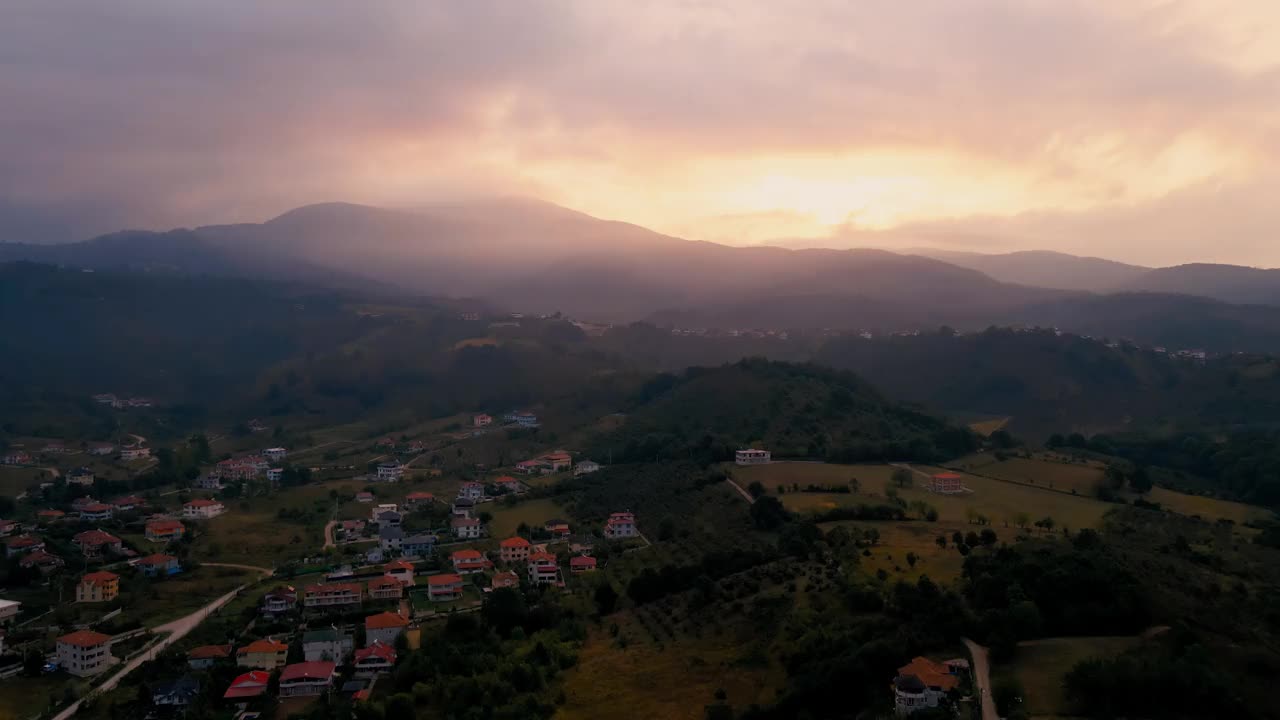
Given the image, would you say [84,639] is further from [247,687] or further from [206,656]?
[247,687]

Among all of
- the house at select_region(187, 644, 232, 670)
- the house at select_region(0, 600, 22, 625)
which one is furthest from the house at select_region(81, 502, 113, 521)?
the house at select_region(187, 644, 232, 670)

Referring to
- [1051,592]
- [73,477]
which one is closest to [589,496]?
[1051,592]

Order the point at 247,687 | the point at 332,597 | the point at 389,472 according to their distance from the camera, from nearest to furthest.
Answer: the point at 247,687
the point at 332,597
the point at 389,472

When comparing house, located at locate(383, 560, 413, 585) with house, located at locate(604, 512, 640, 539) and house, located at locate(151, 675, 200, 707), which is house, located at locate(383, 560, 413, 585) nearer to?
Result: house, located at locate(604, 512, 640, 539)

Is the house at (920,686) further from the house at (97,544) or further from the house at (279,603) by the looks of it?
the house at (97,544)

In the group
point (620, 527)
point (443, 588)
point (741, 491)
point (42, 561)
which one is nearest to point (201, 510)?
point (42, 561)

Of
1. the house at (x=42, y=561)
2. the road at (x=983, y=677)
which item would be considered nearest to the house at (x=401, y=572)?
the house at (x=42, y=561)

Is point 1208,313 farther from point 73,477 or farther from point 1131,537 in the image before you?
point 73,477
